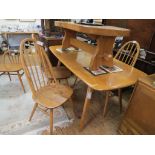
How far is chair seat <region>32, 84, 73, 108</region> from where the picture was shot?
55.2 inches

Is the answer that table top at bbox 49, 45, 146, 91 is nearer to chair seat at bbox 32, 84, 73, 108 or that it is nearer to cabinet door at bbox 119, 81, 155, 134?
cabinet door at bbox 119, 81, 155, 134

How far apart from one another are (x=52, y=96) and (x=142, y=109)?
34.0 inches

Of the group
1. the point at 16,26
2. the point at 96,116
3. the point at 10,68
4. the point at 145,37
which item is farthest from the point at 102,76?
the point at 16,26

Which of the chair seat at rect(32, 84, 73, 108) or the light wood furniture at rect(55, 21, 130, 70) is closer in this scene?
the light wood furniture at rect(55, 21, 130, 70)

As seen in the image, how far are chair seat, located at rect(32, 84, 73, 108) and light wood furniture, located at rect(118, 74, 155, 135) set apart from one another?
65 cm

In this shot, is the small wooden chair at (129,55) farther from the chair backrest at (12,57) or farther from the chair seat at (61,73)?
the chair backrest at (12,57)

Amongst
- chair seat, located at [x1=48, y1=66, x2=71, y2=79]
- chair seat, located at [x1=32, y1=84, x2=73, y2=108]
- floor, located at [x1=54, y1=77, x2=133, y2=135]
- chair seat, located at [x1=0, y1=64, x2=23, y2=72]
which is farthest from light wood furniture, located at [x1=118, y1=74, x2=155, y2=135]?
chair seat, located at [x1=0, y1=64, x2=23, y2=72]

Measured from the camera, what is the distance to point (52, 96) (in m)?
1.51

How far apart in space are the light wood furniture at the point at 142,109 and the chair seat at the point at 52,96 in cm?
65

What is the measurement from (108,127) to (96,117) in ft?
0.67

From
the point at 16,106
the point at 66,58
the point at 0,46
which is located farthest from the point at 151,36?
the point at 0,46

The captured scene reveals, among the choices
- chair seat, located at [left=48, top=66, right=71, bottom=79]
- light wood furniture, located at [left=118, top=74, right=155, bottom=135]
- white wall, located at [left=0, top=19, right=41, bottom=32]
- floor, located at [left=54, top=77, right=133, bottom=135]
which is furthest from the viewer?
white wall, located at [left=0, top=19, right=41, bottom=32]

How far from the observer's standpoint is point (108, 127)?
5.62 ft
